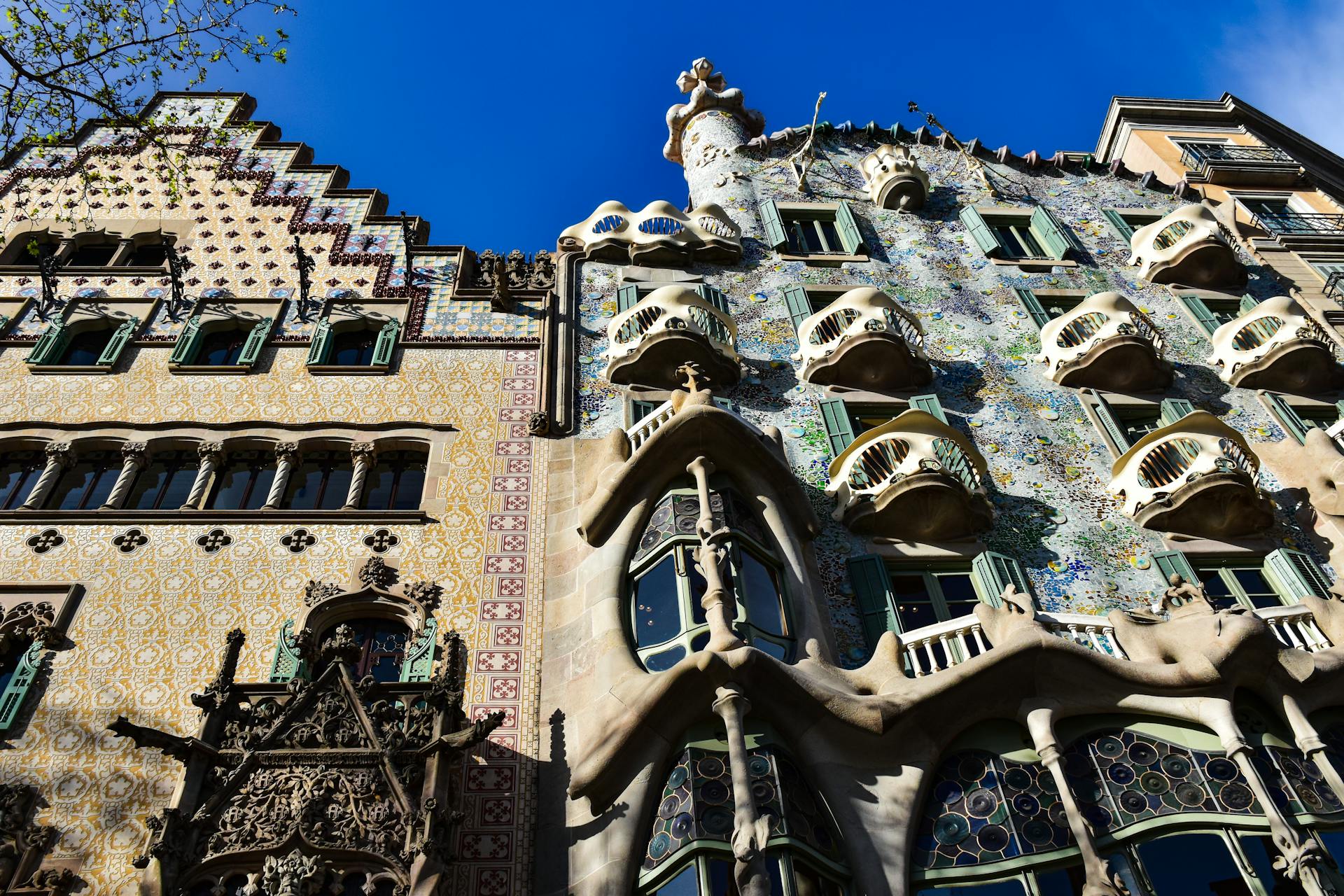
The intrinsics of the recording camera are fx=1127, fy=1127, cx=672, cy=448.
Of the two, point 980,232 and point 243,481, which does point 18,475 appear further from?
point 980,232

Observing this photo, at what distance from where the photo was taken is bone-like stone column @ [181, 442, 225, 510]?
14.1 meters

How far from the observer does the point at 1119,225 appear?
22297mm

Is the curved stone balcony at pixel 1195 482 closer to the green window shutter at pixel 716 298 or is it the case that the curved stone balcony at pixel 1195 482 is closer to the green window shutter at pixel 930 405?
the green window shutter at pixel 930 405

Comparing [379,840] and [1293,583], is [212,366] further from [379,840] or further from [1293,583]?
[1293,583]

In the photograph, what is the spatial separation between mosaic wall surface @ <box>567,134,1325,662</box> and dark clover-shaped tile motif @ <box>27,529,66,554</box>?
660 cm

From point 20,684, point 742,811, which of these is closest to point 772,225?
point 742,811

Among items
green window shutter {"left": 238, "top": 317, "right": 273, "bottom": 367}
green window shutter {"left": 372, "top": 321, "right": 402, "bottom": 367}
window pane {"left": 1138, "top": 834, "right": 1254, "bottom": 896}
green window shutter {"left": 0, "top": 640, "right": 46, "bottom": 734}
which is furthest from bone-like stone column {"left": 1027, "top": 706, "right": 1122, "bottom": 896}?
green window shutter {"left": 238, "top": 317, "right": 273, "bottom": 367}

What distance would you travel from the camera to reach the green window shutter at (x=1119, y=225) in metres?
22.0

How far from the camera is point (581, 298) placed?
731 inches

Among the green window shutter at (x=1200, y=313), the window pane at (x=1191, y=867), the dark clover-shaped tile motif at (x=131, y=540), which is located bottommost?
the window pane at (x=1191, y=867)

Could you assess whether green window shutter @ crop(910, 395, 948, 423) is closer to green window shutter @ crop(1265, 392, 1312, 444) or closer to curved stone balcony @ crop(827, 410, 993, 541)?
curved stone balcony @ crop(827, 410, 993, 541)

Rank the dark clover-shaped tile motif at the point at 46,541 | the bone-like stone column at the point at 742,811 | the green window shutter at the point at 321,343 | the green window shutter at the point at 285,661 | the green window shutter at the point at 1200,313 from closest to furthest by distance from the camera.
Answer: the bone-like stone column at the point at 742,811
the green window shutter at the point at 285,661
the dark clover-shaped tile motif at the point at 46,541
the green window shutter at the point at 321,343
the green window shutter at the point at 1200,313

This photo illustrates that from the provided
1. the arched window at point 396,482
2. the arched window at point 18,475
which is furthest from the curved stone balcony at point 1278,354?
the arched window at point 18,475

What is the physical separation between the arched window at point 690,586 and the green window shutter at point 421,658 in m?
2.21
